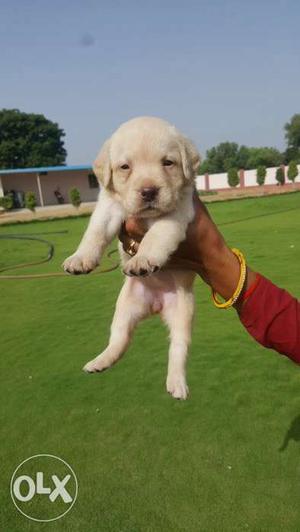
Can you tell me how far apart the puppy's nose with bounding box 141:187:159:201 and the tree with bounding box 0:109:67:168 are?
237 feet

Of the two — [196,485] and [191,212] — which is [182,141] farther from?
[196,485]

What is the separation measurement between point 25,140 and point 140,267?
246 ft

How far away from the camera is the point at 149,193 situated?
2.54m

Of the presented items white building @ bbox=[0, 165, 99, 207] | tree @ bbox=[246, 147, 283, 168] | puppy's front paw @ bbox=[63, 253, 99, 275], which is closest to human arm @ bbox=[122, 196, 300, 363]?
puppy's front paw @ bbox=[63, 253, 99, 275]

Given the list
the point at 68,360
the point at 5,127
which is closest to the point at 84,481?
the point at 68,360

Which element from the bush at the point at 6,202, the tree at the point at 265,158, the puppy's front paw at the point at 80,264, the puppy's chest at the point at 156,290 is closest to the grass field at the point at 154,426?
the puppy's chest at the point at 156,290

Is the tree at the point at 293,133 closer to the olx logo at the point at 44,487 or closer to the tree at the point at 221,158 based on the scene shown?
the tree at the point at 221,158

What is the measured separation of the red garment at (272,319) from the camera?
8.35 feet

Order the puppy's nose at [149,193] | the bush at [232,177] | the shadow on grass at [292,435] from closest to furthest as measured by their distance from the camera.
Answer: the puppy's nose at [149,193]
the shadow on grass at [292,435]
the bush at [232,177]

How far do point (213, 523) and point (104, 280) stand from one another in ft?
23.2

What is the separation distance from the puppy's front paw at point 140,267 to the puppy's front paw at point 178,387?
33.8 inches

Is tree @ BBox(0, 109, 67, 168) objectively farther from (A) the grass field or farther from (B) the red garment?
(B) the red garment

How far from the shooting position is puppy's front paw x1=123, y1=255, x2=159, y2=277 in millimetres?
2412

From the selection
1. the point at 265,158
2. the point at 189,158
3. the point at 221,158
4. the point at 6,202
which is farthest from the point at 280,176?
the point at 189,158
